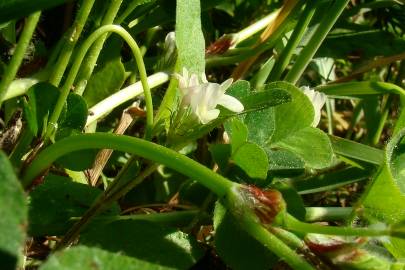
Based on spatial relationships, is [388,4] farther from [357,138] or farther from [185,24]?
[185,24]

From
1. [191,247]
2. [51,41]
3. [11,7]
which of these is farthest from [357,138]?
[11,7]

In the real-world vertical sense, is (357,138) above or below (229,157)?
below

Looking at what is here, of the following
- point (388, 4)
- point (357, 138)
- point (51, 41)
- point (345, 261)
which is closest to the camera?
point (345, 261)

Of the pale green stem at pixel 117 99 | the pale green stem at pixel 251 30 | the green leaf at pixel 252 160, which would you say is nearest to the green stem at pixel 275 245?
the green leaf at pixel 252 160

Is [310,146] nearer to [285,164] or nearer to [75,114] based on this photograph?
[285,164]

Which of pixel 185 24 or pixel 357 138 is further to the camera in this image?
pixel 357 138

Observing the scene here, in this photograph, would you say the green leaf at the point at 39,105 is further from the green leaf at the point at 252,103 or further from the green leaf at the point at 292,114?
the green leaf at the point at 292,114
